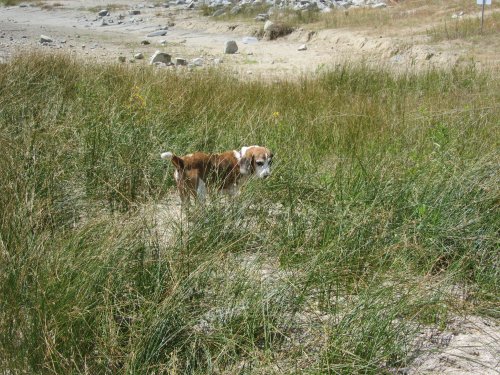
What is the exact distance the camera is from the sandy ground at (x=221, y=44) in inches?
499

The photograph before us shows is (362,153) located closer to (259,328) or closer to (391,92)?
(259,328)

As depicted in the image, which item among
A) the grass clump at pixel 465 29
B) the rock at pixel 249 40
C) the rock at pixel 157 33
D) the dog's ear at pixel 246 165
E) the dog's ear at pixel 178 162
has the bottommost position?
the rock at pixel 249 40

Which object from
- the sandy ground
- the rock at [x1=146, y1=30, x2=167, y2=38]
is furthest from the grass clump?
the rock at [x1=146, y1=30, x2=167, y2=38]

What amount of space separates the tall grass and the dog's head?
128mm

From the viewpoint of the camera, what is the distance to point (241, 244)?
3.57 meters

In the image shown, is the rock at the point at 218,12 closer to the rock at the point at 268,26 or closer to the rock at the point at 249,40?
the rock at the point at 268,26

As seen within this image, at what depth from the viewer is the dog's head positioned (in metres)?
4.58

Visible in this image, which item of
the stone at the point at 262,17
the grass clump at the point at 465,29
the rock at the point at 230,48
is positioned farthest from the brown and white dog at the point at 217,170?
the stone at the point at 262,17

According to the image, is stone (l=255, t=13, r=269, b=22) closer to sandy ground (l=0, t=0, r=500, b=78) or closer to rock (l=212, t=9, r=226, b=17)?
sandy ground (l=0, t=0, r=500, b=78)

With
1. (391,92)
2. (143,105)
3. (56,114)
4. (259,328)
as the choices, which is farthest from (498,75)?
(259,328)

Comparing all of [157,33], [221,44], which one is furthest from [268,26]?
[157,33]

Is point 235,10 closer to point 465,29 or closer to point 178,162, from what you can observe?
point 465,29

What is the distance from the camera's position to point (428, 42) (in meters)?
14.0

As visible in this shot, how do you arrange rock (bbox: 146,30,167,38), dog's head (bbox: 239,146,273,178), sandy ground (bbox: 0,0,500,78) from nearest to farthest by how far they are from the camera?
dog's head (bbox: 239,146,273,178) < sandy ground (bbox: 0,0,500,78) < rock (bbox: 146,30,167,38)
